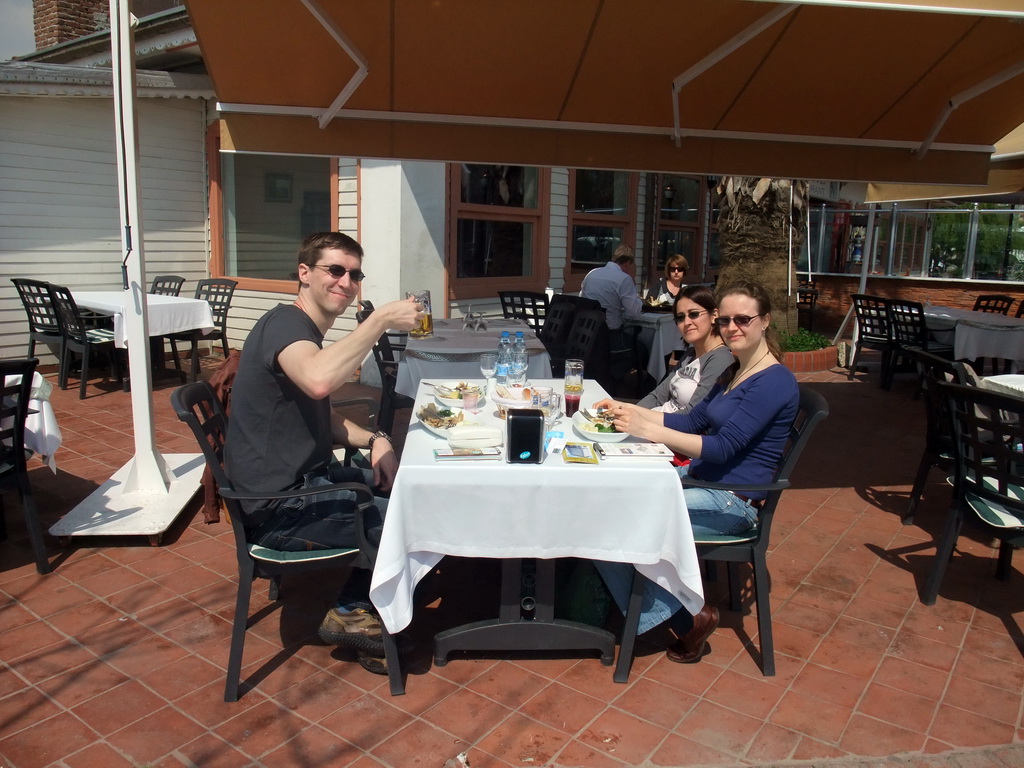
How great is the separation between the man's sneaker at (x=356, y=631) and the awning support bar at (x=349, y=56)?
2.74m

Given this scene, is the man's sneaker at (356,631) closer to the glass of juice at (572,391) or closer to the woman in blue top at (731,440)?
the woman in blue top at (731,440)

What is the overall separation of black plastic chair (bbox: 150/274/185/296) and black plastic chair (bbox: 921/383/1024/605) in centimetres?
774

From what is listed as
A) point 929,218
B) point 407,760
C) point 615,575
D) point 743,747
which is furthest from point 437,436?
point 929,218

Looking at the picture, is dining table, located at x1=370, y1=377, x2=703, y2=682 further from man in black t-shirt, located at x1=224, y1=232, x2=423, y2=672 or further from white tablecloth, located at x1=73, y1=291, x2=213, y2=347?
white tablecloth, located at x1=73, y1=291, x2=213, y2=347

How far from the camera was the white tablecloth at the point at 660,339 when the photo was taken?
721 cm

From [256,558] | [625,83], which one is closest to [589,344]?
[625,83]

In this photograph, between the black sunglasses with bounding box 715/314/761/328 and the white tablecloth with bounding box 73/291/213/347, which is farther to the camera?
the white tablecloth with bounding box 73/291/213/347

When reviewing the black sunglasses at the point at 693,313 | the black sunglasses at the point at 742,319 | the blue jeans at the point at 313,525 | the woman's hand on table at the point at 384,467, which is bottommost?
the blue jeans at the point at 313,525

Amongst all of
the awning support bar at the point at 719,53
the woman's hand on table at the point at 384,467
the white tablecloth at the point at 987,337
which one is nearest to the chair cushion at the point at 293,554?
the woman's hand on table at the point at 384,467

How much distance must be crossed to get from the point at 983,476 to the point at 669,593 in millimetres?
1615

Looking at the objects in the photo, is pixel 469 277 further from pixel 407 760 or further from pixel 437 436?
pixel 407 760

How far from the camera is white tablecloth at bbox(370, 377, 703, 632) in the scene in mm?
2508

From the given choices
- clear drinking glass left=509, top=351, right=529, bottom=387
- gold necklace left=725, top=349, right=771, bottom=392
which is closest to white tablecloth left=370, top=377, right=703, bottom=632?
gold necklace left=725, top=349, right=771, bottom=392

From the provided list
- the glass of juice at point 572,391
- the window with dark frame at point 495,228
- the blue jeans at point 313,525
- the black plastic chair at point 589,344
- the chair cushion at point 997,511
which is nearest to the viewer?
the blue jeans at point 313,525
